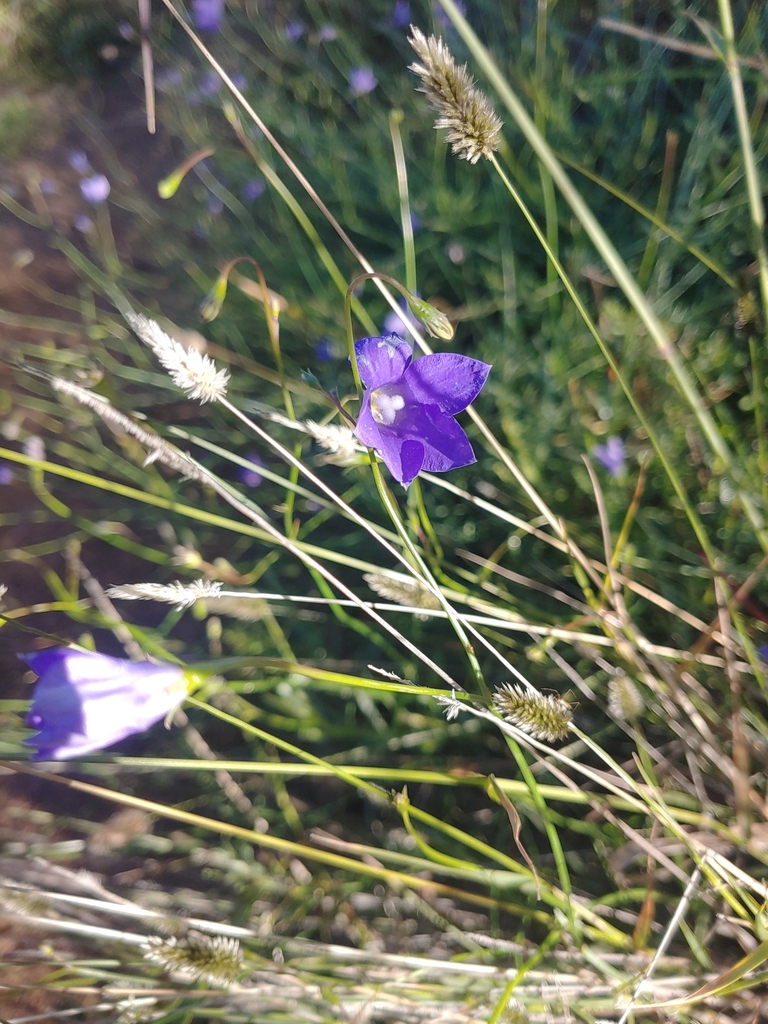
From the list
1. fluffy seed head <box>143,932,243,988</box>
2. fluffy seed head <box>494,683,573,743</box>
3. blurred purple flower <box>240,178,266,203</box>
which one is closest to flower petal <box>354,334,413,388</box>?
fluffy seed head <box>494,683,573,743</box>

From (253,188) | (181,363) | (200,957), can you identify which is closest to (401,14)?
(253,188)

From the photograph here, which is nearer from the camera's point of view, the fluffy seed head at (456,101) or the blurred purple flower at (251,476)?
the fluffy seed head at (456,101)

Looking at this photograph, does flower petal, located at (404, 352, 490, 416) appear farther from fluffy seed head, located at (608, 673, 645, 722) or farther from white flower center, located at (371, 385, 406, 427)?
fluffy seed head, located at (608, 673, 645, 722)

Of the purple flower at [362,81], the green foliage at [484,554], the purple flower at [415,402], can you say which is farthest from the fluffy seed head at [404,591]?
the purple flower at [362,81]

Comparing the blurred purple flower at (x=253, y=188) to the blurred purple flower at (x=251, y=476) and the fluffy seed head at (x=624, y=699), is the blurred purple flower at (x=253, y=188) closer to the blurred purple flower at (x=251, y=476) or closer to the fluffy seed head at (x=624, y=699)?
the blurred purple flower at (x=251, y=476)

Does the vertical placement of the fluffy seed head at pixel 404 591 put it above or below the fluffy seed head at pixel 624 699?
above

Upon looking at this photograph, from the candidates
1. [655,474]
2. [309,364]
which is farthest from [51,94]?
[655,474]
